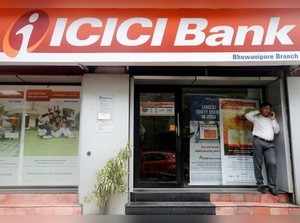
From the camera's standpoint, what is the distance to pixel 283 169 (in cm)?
581

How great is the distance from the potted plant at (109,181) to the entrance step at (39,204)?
362 mm

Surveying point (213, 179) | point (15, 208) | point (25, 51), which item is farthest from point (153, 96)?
point (15, 208)

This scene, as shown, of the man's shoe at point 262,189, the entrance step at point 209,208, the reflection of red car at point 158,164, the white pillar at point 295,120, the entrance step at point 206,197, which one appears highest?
the white pillar at point 295,120

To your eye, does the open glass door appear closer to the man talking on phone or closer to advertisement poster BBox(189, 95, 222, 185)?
the man talking on phone

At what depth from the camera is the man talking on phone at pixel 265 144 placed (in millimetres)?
5824

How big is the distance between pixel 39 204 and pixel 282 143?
171 inches

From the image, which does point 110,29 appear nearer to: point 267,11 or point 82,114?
point 82,114

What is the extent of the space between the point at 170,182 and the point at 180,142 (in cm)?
79

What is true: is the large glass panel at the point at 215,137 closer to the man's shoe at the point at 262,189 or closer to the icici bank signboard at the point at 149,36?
the man's shoe at the point at 262,189

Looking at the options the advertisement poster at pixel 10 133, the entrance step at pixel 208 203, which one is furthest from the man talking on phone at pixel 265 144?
the advertisement poster at pixel 10 133

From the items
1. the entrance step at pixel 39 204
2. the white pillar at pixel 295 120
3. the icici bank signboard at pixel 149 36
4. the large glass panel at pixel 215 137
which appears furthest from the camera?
the large glass panel at pixel 215 137

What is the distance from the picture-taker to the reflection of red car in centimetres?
625

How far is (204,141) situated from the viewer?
21.2 feet

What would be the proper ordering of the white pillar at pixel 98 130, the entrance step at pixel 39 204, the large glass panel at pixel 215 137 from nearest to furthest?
the entrance step at pixel 39 204 → the white pillar at pixel 98 130 → the large glass panel at pixel 215 137
